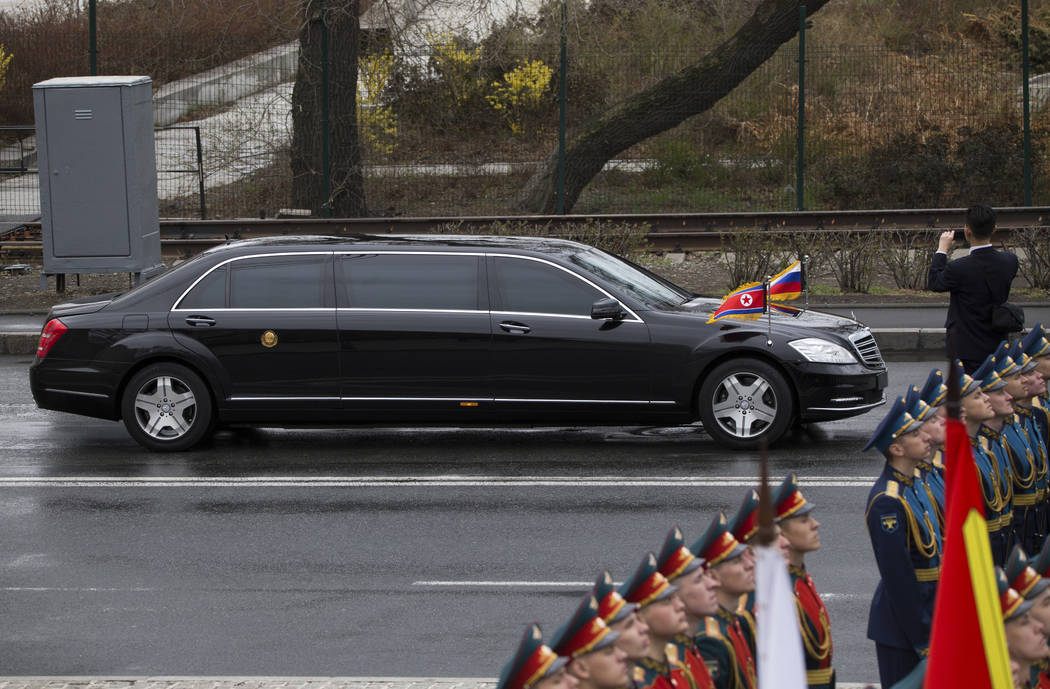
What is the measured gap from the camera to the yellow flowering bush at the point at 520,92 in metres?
26.2

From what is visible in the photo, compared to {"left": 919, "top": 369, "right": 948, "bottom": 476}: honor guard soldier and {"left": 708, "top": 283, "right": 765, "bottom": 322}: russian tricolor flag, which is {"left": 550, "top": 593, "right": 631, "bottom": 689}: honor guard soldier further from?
{"left": 708, "top": 283, "right": 765, "bottom": 322}: russian tricolor flag

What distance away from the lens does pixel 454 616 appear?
7184 mm

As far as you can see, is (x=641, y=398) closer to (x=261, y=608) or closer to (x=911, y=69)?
(x=261, y=608)

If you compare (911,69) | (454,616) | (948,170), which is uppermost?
(911,69)

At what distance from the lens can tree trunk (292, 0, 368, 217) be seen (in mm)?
23172

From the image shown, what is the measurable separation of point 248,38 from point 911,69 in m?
12.8

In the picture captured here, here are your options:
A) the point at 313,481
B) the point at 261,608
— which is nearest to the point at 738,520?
the point at 261,608

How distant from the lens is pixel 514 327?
1056 cm

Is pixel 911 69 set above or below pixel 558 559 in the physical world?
above

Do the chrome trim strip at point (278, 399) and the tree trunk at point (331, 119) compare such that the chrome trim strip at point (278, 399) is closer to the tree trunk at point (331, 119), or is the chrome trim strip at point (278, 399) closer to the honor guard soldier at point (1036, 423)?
the honor guard soldier at point (1036, 423)

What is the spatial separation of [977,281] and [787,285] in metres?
1.70

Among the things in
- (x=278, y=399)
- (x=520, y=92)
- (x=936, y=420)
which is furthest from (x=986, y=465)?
(x=520, y=92)

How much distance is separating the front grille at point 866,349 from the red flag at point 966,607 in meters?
8.30

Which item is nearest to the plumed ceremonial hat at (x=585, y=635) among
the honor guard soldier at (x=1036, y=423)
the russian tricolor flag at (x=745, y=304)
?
→ the honor guard soldier at (x=1036, y=423)
